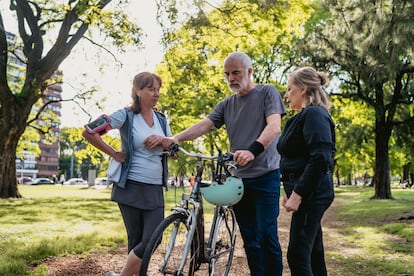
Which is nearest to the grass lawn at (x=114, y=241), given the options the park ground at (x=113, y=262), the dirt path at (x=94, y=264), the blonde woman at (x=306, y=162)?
the park ground at (x=113, y=262)

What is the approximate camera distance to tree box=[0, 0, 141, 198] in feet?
57.5

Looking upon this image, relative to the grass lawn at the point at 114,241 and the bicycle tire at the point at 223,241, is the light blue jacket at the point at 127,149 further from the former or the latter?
the bicycle tire at the point at 223,241

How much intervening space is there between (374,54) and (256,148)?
11.7 meters

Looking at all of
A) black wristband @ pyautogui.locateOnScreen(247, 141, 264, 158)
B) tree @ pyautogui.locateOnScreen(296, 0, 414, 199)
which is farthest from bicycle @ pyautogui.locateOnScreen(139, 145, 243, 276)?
tree @ pyautogui.locateOnScreen(296, 0, 414, 199)

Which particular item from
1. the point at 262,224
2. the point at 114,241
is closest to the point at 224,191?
the point at 262,224

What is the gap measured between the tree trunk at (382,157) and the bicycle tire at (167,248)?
19.2m

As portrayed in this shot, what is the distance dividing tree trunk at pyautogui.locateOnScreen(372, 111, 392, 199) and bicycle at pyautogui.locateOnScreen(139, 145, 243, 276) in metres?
18.6

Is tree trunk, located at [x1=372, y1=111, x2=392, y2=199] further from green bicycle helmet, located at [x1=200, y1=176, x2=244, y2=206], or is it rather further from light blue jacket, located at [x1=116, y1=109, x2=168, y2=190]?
green bicycle helmet, located at [x1=200, y1=176, x2=244, y2=206]

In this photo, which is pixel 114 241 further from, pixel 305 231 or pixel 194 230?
pixel 305 231

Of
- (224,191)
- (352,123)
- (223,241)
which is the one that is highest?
(352,123)

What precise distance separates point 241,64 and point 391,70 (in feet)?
38.6

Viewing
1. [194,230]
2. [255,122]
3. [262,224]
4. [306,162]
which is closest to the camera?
[306,162]

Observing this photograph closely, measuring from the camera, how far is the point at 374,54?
1412 cm

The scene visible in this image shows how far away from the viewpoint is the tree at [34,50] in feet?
57.5
